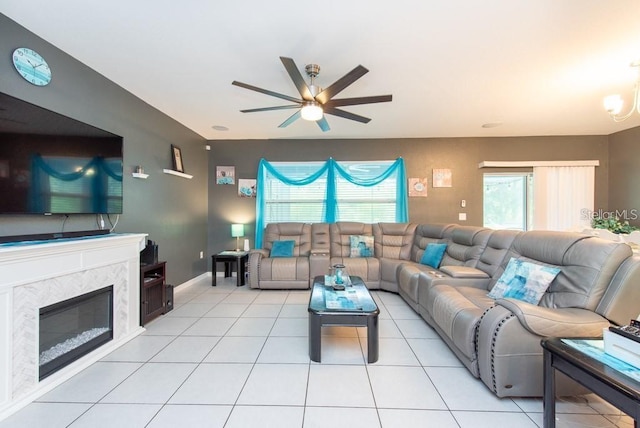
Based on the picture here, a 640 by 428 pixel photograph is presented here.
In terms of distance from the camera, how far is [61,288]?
184cm

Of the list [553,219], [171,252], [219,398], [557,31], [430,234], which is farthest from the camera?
[553,219]

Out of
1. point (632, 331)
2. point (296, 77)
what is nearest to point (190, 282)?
point (296, 77)

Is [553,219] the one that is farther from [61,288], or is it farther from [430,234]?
[61,288]

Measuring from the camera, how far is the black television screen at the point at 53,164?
1671 mm

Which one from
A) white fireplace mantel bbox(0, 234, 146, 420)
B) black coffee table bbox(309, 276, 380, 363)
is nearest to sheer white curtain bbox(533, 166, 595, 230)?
black coffee table bbox(309, 276, 380, 363)

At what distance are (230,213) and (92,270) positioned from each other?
2.78 meters

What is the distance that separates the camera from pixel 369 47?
7.00 ft

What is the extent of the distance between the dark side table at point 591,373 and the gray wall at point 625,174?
4.54 meters

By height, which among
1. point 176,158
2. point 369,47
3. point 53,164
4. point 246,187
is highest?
point 369,47

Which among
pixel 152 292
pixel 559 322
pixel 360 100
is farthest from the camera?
pixel 152 292

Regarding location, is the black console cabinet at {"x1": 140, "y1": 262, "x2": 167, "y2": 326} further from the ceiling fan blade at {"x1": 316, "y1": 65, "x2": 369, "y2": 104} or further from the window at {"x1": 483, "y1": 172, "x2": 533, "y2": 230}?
the window at {"x1": 483, "y1": 172, "x2": 533, "y2": 230}

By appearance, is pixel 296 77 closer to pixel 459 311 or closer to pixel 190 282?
pixel 459 311

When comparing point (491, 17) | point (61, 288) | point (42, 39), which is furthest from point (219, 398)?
point (491, 17)

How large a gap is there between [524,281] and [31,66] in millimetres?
4172
